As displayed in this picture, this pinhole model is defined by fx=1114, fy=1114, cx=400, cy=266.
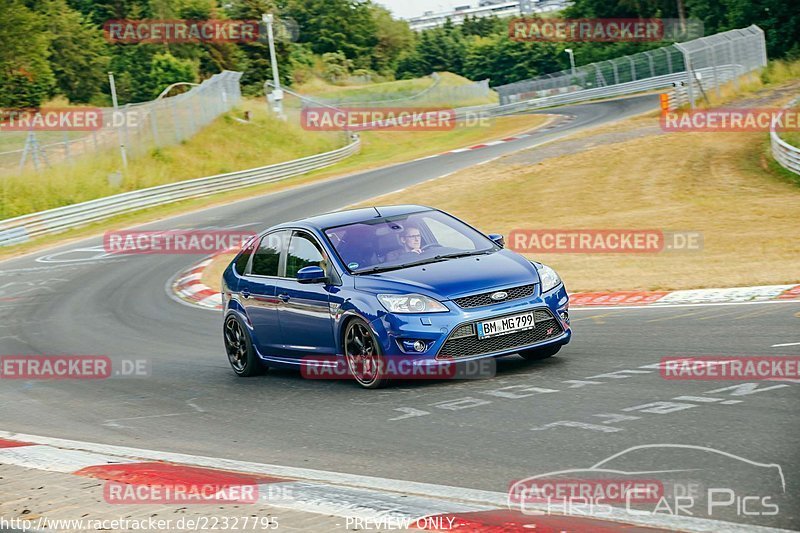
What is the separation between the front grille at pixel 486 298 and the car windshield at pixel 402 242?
0.84 m

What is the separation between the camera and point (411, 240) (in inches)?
397

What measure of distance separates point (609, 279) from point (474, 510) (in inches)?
439

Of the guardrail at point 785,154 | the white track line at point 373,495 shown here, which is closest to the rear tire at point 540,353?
the white track line at point 373,495

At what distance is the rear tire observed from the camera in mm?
9661

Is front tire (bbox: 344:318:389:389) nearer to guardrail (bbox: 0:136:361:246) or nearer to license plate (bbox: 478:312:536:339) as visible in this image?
license plate (bbox: 478:312:536:339)

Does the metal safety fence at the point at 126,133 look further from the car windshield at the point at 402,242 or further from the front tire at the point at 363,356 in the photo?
the front tire at the point at 363,356

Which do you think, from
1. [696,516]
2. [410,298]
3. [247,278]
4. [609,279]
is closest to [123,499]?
[696,516]

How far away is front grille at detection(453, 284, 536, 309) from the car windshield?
84 centimetres

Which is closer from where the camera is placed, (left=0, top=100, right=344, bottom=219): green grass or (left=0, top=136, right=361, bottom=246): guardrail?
(left=0, top=136, right=361, bottom=246): guardrail

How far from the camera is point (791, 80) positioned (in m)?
45.2

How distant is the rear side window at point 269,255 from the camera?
35.4 feet

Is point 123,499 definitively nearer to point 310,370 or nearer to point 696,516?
point 696,516

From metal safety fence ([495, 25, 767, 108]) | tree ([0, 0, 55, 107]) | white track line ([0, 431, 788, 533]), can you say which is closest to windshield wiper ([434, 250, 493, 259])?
white track line ([0, 431, 788, 533])

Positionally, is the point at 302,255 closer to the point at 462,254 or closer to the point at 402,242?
the point at 402,242
